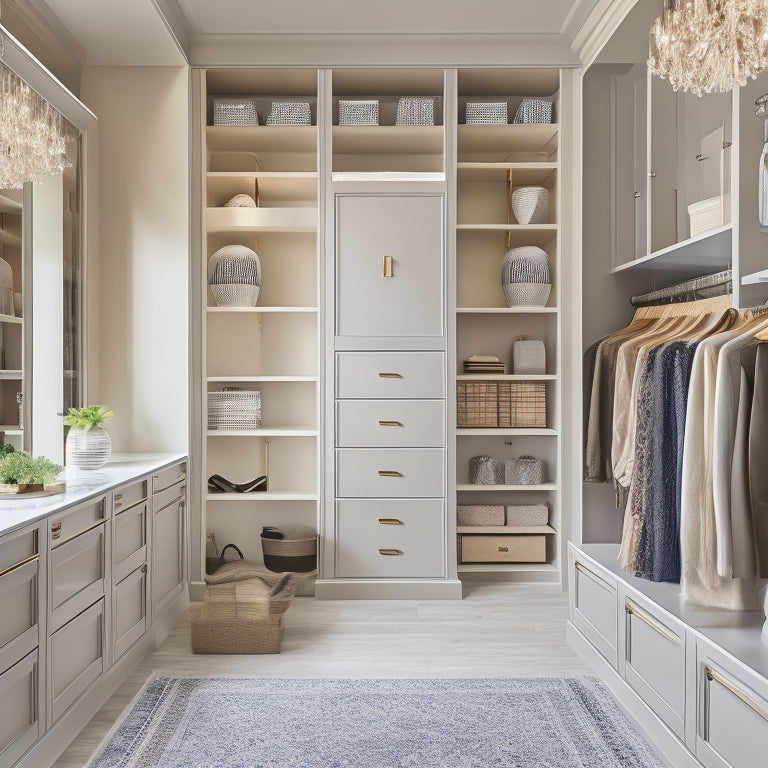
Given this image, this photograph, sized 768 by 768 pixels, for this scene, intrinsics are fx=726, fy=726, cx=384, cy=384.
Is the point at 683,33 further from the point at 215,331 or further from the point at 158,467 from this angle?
the point at 215,331

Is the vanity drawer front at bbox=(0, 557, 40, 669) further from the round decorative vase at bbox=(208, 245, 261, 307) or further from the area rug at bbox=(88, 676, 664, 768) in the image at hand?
the round decorative vase at bbox=(208, 245, 261, 307)

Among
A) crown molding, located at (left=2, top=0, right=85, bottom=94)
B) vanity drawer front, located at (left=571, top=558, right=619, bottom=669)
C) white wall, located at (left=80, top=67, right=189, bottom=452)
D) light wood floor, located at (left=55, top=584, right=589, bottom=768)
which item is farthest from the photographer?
white wall, located at (left=80, top=67, right=189, bottom=452)

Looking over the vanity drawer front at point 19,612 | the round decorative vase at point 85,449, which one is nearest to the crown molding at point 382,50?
the round decorative vase at point 85,449

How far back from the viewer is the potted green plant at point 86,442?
9.53ft

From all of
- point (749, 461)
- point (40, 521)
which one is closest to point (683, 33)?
point (749, 461)

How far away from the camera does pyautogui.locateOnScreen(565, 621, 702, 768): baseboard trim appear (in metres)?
2.07

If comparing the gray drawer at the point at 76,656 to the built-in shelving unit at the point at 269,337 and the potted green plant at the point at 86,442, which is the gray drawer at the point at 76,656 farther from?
the built-in shelving unit at the point at 269,337

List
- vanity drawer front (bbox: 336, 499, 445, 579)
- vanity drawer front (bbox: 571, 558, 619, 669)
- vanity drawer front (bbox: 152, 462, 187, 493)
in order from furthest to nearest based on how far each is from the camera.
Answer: vanity drawer front (bbox: 336, 499, 445, 579) < vanity drawer front (bbox: 152, 462, 187, 493) < vanity drawer front (bbox: 571, 558, 619, 669)

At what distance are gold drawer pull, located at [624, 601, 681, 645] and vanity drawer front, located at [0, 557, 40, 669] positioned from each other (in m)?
1.81

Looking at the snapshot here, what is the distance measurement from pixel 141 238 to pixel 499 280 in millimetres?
2006

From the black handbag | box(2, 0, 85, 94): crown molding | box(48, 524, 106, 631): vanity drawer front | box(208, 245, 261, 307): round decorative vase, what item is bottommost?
the black handbag

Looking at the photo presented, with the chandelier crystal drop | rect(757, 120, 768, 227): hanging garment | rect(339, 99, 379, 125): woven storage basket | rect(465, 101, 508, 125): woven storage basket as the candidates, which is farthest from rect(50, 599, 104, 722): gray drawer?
rect(465, 101, 508, 125): woven storage basket

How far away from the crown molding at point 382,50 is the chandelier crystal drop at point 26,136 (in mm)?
1011

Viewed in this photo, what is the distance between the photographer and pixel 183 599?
3613mm
